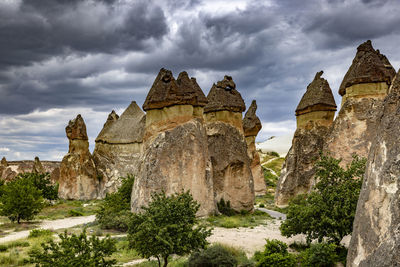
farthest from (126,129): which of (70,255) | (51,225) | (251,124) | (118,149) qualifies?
(70,255)

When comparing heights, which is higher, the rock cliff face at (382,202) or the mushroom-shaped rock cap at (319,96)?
the mushroom-shaped rock cap at (319,96)

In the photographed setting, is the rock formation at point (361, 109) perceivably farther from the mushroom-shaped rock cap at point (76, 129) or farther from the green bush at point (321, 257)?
the mushroom-shaped rock cap at point (76, 129)

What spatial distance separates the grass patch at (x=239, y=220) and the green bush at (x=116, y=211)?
4301 millimetres

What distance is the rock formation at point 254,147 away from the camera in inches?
1460

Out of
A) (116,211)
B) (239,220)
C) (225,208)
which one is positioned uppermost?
(116,211)

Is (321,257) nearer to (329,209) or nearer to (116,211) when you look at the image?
(329,209)

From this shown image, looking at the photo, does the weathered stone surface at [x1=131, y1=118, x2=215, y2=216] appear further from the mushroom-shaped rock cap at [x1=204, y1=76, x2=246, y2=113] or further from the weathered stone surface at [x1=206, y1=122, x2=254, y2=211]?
the mushroom-shaped rock cap at [x1=204, y1=76, x2=246, y2=113]

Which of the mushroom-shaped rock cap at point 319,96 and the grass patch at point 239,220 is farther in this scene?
the mushroom-shaped rock cap at point 319,96

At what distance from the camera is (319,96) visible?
2389cm

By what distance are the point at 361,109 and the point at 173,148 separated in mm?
9529

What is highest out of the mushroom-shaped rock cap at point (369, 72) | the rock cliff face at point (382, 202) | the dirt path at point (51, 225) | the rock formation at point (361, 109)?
the mushroom-shaped rock cap at point (369, 72)

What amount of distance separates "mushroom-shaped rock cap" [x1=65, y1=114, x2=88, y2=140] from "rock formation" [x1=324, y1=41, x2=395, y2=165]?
25961mm

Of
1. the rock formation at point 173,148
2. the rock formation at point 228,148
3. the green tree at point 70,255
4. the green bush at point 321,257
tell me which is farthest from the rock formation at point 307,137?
the green tree at point 70,255

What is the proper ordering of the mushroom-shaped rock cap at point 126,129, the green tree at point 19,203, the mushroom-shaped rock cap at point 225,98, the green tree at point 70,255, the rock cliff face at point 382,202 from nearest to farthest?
1. the rock cliff face at point 382,202
2. the green tree at point 70,255
3. the green tree at point 19,203
4. the mushroom-shaped rock cap at point 225,98
5. the mushroom-shaped rock cap at point 126,129
